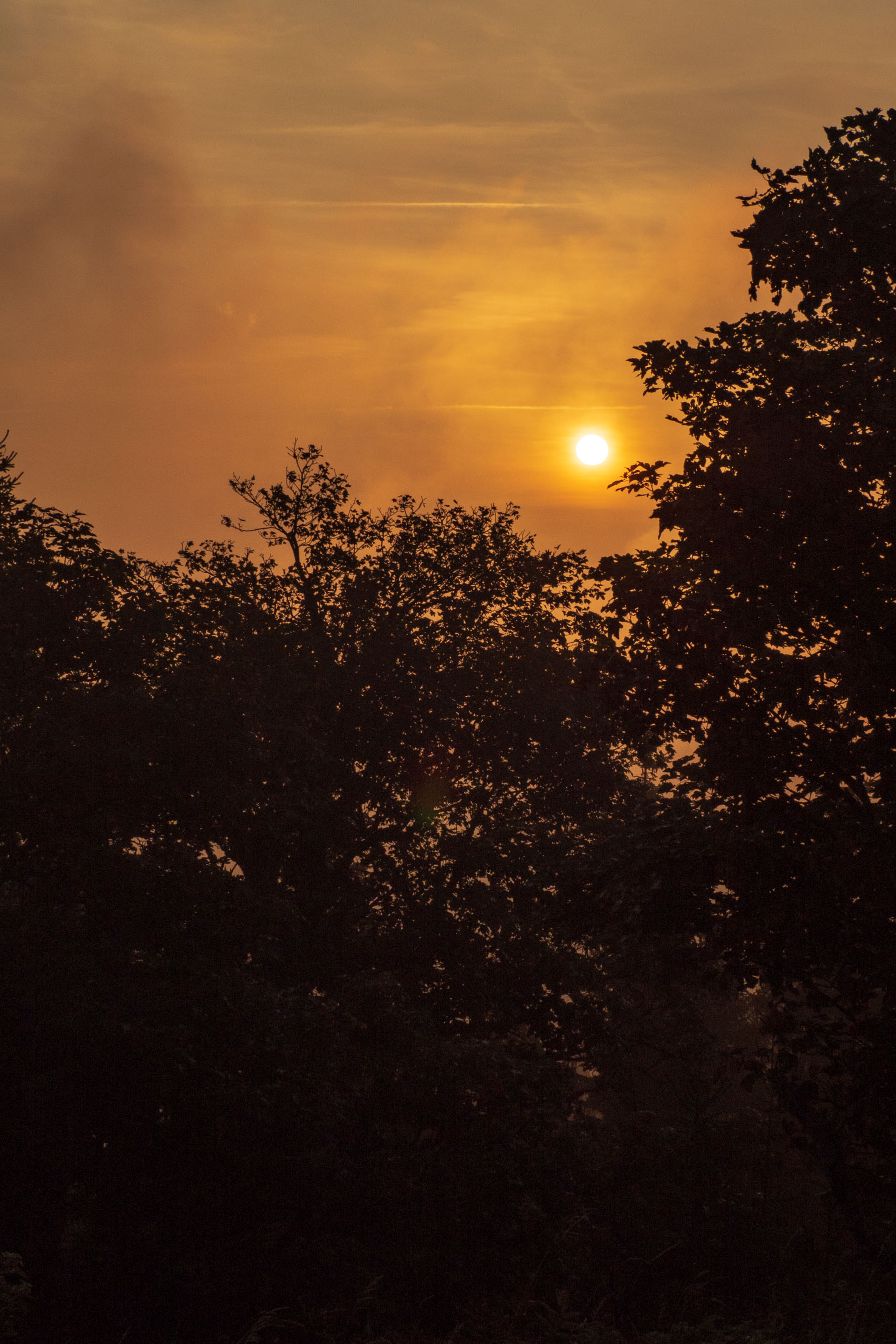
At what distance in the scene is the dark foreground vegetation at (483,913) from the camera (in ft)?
33.7

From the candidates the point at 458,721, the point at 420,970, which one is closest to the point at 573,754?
the point at 458,721

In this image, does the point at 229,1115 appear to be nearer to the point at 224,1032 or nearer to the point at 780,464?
the point at 224,1032

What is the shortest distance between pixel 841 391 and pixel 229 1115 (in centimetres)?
1103

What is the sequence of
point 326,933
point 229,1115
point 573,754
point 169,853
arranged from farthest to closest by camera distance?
point 573,754 → point 326,933 → point 169,853 → point 229,1115

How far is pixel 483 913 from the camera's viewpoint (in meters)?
21.3

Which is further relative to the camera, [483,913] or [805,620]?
[483,913]

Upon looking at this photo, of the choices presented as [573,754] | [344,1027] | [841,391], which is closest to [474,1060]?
[344,1027]

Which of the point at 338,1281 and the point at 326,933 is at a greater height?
the point at 326,933

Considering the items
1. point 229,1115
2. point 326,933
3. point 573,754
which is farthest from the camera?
point 573,754

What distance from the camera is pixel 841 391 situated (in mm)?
10352

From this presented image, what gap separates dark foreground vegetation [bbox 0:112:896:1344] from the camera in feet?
33.7

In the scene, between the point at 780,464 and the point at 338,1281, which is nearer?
the point at 780,464

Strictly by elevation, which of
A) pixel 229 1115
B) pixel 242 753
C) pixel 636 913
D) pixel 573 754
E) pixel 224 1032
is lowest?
pixel 229 1115

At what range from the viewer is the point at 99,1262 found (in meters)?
13.4
